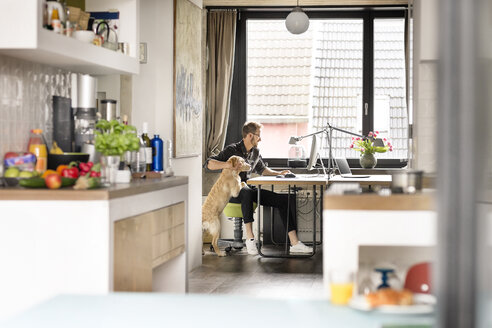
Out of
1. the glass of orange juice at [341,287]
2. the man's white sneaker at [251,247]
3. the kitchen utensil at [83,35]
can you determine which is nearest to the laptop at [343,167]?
the man's white sneaker at [251,247]

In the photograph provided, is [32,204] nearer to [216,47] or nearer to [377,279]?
[377,279]

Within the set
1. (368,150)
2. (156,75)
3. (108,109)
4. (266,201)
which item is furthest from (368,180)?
(108,109)

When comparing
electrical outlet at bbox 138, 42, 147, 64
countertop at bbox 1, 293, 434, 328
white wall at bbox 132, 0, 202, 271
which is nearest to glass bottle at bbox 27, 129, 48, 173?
white wall at bbox 132, 0, 202, 271

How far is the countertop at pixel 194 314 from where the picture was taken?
5.57 feet

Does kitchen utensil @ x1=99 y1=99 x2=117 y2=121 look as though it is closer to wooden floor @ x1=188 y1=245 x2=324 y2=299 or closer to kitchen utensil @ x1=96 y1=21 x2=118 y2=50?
kitchen utensil @ x1=96 y1=21 x2=118 y2=50

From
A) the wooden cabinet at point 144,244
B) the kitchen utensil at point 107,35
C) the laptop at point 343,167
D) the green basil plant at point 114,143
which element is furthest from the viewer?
the laptop at point 343,167

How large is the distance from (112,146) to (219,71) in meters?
4.67

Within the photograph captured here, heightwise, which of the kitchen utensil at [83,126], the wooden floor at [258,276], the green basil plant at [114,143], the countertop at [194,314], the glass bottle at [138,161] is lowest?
the wooden floor at [258,276]

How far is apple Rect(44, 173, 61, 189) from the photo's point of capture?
11.2 feet

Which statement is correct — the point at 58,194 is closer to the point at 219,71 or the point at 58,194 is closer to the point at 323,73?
the point at 219,71

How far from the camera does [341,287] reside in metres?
1.95

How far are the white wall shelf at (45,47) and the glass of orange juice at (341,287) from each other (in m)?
2.05

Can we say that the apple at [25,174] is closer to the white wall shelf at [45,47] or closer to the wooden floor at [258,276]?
the white wall shelf at [45,47]

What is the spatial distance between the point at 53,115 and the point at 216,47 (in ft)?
14.4
